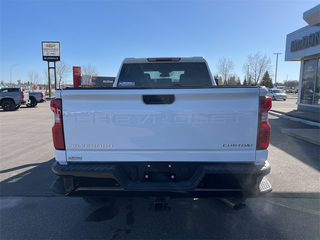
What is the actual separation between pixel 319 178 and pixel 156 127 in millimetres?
3974

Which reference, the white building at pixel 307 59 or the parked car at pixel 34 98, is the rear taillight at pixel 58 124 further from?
the parked car at pixel 34 98

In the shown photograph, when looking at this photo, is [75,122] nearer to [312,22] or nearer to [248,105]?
[248,105]

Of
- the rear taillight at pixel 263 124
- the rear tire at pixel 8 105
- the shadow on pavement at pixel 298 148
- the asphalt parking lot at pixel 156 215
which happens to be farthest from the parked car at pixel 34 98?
the rear taillight at pixel 263 124

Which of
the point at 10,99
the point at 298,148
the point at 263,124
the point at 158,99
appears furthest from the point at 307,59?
the point at 10,99

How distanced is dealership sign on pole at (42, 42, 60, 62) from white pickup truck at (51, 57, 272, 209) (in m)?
39.4

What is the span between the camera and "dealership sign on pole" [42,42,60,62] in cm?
3634

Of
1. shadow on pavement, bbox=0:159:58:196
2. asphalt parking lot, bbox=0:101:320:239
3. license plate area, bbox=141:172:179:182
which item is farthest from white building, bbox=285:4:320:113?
shadow on pavement, bbox=0:159:58:196

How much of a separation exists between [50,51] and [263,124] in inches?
1612

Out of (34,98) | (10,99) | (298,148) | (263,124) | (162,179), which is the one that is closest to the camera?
(263,124)

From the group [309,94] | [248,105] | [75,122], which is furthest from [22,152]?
[309,94]

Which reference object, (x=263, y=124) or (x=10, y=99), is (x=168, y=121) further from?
(x=10, y=99)

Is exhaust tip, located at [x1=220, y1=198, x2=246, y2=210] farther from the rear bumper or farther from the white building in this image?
the white building

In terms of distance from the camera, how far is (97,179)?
2398 mm

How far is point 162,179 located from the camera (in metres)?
2.49
